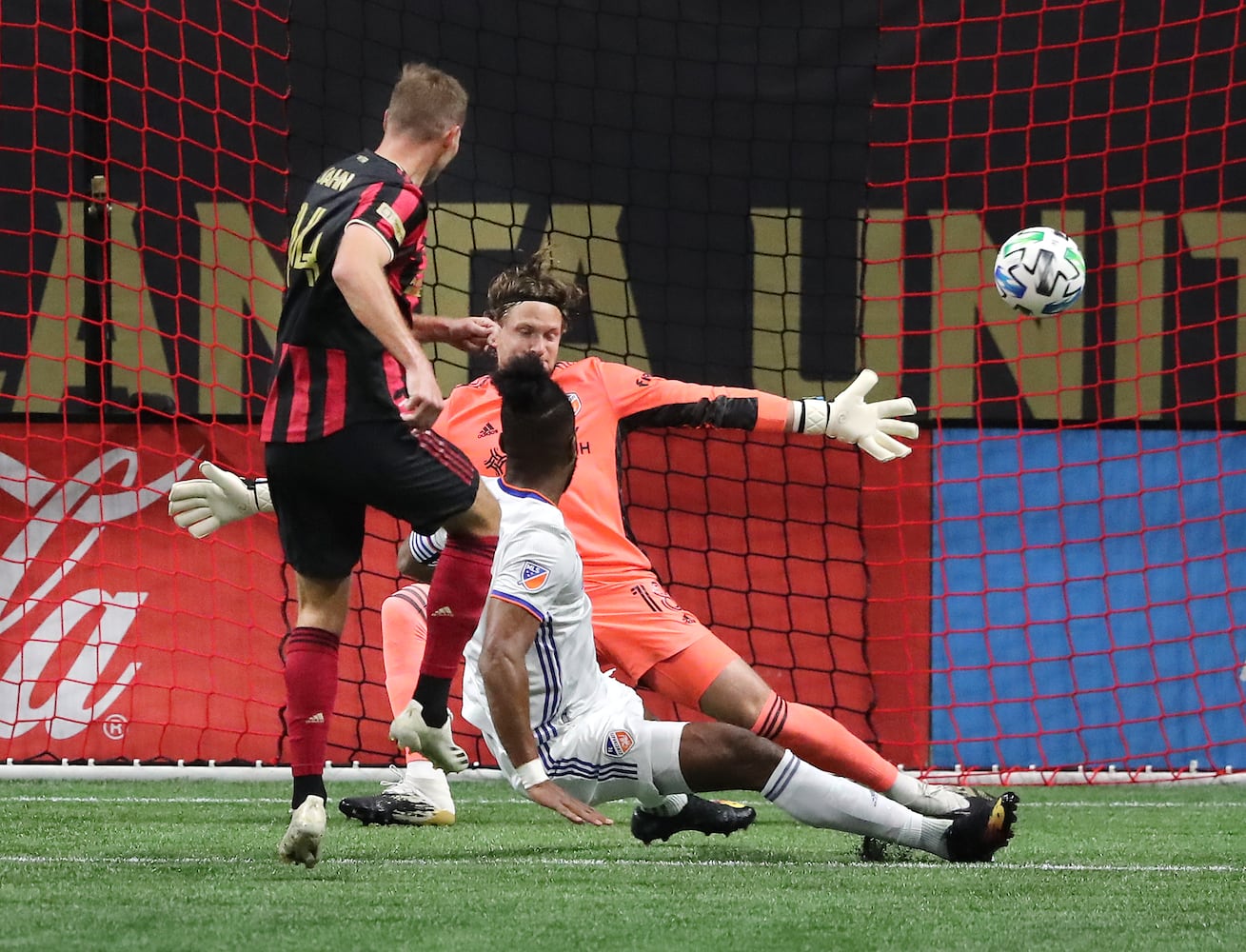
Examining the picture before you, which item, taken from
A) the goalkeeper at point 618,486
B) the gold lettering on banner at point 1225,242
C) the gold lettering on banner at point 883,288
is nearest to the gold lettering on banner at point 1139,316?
the gold lettering on banner at point 1225,242

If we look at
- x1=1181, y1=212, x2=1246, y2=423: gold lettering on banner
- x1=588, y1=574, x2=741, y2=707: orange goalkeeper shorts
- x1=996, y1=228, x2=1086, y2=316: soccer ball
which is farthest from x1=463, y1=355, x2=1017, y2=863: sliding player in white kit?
x1=1181, y1=212, x2=1246, y2=423: gold lettering on banner

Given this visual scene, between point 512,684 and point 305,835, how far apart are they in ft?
1.88

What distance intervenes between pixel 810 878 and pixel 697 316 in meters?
3.84

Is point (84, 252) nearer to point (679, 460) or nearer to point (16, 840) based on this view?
point (679, 460)

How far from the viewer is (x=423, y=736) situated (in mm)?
4344

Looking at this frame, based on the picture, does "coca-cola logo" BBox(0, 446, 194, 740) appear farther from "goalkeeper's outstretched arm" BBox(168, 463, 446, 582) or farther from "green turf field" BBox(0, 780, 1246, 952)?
"goalkeeper's outstretched arm" BBox(168, 463, 446, 582)

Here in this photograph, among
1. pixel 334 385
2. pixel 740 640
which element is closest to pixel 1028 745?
pixel 740 640

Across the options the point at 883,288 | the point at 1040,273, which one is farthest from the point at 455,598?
the point at 883,288

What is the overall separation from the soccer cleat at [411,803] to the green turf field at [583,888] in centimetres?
8

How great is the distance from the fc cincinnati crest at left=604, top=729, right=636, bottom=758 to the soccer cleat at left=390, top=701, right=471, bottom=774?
36 centimetres

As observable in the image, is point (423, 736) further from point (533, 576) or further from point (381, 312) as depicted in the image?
point (381, 312)

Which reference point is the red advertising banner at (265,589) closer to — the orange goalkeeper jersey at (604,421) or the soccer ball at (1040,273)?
the soccer ball at (1040,273)

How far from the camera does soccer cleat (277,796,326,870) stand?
3.91 metres

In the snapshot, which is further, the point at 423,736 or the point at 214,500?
the point at 214,500
